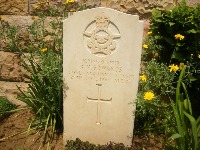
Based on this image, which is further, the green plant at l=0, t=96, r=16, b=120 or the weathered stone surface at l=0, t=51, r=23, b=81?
the weathered stone surface at l=0, t=51, r=23, b=81

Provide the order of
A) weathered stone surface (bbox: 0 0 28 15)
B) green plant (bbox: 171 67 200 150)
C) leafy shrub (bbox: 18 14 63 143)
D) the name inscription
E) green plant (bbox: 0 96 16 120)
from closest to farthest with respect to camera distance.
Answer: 1. green plant (bbox: 171 67 200 150)
2. the name inscription
3. leafy shrub (bbox: 18 14 63 143)
4. green plant (bbox: 0 96 16 120)
5. weathered stone surface (bbox: 0 0 28 15)

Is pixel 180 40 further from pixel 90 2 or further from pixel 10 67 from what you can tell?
pixel 10 67

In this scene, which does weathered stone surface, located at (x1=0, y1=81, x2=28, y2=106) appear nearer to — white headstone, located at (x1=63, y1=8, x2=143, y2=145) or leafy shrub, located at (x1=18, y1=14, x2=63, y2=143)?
leafy shrub, located at (x1=18, y1=14, x2=63, y2=143)

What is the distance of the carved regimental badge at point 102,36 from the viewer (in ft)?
7.66

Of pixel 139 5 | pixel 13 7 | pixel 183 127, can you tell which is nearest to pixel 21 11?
pixel 13 7

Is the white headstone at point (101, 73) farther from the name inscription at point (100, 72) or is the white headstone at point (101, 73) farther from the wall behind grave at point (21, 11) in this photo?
the wall behind grave at point (21, 11)

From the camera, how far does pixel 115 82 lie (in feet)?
8.14

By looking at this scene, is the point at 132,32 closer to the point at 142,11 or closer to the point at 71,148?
the point at 142,11

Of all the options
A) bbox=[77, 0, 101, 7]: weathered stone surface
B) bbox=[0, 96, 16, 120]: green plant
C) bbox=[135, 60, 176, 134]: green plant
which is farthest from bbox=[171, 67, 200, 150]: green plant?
bbox=[0, 96, 16, 120]: green plant

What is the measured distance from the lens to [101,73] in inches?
97.4

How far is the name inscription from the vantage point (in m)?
2.44

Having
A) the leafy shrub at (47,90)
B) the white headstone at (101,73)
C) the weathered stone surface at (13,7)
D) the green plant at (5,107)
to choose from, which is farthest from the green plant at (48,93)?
the weathered stone surface at (13,7)

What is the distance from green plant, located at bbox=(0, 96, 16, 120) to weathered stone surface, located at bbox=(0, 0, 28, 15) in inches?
41.9

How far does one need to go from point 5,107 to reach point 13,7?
1219 mm
